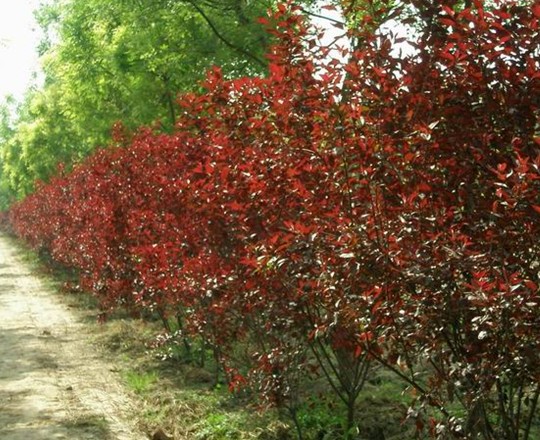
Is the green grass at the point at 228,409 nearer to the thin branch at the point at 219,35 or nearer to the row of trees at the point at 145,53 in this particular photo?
the row of trees at the point at 145,53

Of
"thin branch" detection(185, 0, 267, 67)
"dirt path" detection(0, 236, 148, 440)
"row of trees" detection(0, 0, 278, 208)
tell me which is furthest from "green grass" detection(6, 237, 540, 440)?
"thin branch" detection(185, 0, 267, 67)

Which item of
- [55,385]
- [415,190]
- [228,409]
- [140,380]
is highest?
[415,190]

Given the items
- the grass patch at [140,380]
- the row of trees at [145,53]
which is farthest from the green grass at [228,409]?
the row of trees at [145,53]

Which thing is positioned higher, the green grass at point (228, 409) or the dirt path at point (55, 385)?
the green grass at point (228, 409)

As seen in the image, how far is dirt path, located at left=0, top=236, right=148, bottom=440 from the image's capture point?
7953 millimetres

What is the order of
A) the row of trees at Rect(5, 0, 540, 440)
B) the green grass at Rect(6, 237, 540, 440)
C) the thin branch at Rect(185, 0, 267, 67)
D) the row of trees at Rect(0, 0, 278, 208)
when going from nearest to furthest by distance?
1. the row of trees at Rect(5, 0, 540, 440)
2. the green grass at Rect(6, 237, 540, 440)
3. the thin branch at Rect(185, 0, 267, 67)
4. the row of trees at Rect(0, 0, 278, 208)

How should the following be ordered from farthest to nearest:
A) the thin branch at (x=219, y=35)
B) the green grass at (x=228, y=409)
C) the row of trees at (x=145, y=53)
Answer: the row of trees at (x=145, y=53) → the thin branch at (x=219, y=35) → the green grass at (x=228, y=409)

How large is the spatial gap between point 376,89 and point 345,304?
113cm

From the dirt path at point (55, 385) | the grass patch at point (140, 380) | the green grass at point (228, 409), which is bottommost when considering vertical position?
the dirt path at point (55, 385)

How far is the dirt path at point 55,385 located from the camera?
795 cm

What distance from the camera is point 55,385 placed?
9.96 metres

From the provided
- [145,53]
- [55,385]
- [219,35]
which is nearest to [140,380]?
[55,385]

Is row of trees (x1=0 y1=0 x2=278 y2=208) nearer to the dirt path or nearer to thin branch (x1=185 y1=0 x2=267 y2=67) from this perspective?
thin branch (x1=185 y1=0 x2=267 y2=67)

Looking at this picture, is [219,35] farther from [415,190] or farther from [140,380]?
[415,190]
